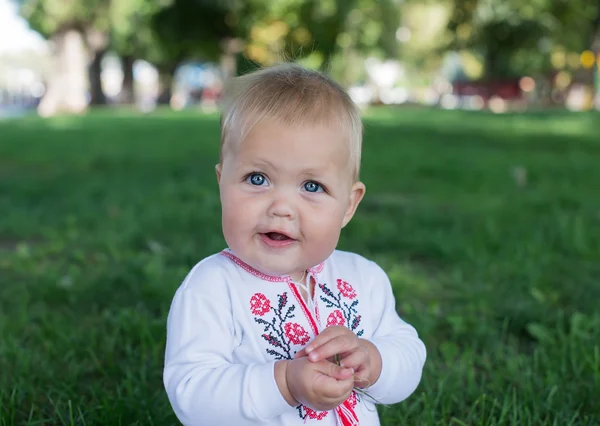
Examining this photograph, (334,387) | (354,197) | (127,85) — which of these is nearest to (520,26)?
(127,85)

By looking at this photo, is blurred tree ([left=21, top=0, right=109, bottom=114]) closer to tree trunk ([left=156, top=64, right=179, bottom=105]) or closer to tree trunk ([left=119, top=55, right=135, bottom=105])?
tree trunk ([left=119, top=55, right=135, bottom=105])

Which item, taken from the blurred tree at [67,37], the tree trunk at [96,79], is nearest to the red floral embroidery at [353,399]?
the blurred tree at [67,37]

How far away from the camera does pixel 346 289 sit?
5.90 ft

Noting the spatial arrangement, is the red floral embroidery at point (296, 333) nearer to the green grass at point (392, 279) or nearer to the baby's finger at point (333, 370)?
the baby's finger at point (333, 370)

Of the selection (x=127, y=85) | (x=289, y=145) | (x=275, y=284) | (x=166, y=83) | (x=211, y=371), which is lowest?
(x=166, y=83)

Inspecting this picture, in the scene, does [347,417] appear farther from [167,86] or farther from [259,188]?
[167,86]

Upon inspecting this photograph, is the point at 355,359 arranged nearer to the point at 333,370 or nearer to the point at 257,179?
the point at 333,370

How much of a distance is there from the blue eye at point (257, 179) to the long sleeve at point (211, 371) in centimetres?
23

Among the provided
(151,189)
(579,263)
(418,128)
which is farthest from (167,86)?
(579,263)

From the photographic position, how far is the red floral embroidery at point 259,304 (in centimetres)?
166

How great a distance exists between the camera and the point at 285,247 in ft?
5.43

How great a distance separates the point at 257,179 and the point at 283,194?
0.07 metres

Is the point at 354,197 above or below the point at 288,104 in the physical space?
below

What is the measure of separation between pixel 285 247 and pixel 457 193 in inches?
197
